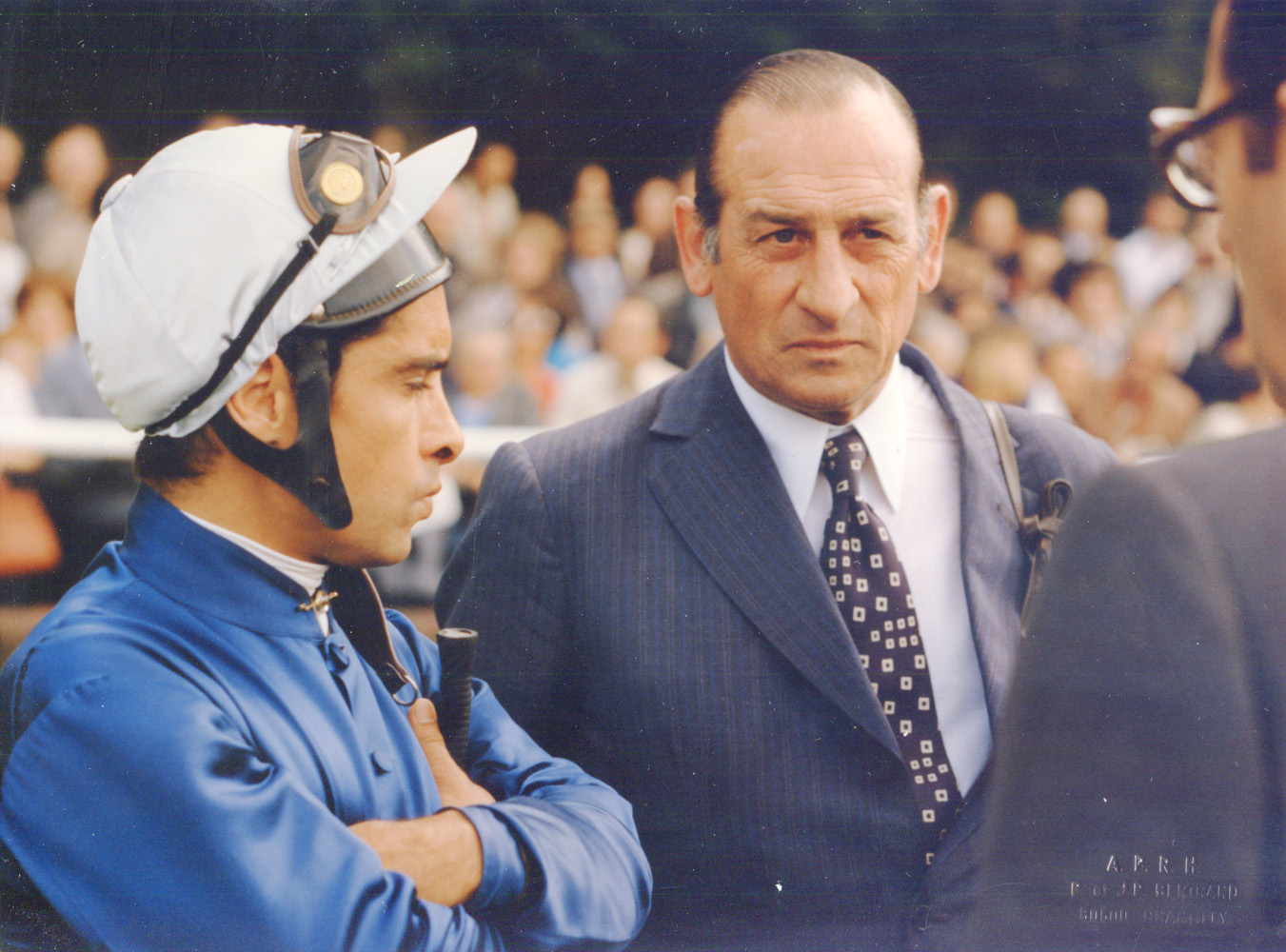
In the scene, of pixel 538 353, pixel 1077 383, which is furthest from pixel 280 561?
pixel 1077 383

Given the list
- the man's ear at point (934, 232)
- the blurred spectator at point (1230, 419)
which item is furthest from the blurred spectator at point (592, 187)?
the blurred spectator at point (1230, 419)

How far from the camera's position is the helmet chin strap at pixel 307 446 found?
5.04 feet

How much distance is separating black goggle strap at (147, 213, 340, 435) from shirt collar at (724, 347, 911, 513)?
31.7 inches

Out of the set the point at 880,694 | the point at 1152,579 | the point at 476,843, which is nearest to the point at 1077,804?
the point at 1152,579

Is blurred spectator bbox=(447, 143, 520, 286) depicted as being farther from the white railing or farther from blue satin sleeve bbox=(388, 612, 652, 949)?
blue satin sleeve bbox=(388, 612, 652, 949)

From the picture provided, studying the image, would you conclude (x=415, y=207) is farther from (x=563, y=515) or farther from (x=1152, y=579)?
(x=1152, y=579)

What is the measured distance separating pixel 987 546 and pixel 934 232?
0.58 m

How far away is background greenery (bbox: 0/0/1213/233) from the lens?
199cm

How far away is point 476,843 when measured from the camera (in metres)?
1.63

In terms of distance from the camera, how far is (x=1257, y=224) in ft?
4.96

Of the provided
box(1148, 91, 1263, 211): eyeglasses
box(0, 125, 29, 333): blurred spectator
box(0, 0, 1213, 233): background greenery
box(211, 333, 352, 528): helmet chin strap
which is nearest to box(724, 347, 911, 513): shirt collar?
box(0, 0, 1213, 233): background greenery

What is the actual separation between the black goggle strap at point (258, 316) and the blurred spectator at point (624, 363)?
68cm

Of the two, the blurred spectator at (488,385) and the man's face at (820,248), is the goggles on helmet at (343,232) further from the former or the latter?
the man's face at (820,248)

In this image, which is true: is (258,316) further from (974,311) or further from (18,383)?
(974,311)
